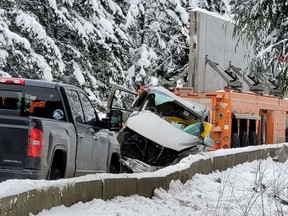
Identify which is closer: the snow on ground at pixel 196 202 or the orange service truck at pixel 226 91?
the snow on ground at pixel 196 202

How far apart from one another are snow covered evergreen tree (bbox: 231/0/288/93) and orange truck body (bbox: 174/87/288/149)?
6.65 m

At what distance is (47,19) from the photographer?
24906 millimetres

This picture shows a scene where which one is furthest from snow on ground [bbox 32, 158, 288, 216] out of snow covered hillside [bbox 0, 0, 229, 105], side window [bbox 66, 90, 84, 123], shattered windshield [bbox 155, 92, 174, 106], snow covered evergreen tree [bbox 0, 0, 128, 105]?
snow covered evergreen tree [bbox 0, 0, 128, 105]

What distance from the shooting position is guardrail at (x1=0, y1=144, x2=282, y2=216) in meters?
5.94

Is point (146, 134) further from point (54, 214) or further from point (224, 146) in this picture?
point (54, 214)

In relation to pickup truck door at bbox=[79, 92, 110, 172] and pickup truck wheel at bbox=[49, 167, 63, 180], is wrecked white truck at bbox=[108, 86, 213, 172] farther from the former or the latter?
pickup truck wheel at bbox=[49, 167, 63, 180]

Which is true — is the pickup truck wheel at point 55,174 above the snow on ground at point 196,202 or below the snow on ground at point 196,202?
above

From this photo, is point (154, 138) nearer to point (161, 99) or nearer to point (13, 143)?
point (161, 99)

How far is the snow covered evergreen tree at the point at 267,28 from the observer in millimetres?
9180

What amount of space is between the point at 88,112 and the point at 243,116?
10116 millimetres

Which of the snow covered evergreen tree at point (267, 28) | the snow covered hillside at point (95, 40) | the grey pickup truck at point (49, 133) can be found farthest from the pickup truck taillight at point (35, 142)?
the snow covered hillside at point (95, 40)

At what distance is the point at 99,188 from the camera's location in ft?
25.4

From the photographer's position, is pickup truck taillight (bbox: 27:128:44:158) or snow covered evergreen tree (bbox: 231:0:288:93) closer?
pickup truck taillight (bbox: 27:128:44:158)

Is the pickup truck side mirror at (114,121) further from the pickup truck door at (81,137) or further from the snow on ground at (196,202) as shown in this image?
the snow on ground at (196,202)
